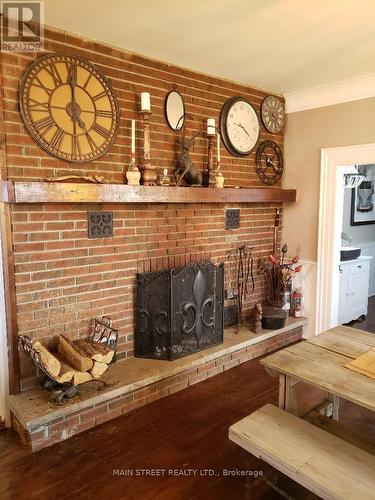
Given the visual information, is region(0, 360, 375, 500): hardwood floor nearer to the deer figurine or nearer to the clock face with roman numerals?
the deer figurine

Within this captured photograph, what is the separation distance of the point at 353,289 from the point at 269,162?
183 cm

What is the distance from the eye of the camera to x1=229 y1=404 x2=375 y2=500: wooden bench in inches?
56.3

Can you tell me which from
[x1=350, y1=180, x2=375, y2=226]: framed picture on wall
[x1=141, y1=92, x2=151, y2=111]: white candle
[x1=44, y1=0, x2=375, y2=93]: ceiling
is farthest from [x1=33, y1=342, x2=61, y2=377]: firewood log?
[x1=350, y1=180, x2=375, y2=226]: framed picture on wall

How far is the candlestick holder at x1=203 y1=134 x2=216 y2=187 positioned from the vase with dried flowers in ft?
3.44

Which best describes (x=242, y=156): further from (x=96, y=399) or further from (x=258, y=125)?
(x=96, y=399)

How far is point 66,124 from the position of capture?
235 cm

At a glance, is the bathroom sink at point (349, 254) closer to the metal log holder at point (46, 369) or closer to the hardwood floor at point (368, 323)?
the hardwood floor at point (368, 323)

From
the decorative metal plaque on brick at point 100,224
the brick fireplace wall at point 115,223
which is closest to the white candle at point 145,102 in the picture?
the brick fireplace wall at point 115,223

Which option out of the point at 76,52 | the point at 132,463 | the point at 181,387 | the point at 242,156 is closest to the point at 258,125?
the point at 242,156

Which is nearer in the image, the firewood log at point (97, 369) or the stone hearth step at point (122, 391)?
the stone hearth step at point (122, 391)

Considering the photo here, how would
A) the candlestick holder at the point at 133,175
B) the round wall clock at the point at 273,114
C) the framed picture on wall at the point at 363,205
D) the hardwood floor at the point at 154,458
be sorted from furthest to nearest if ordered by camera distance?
the framed picture on wall at the point at 363,205
the round wall clock at the point at 273,114
the candlestick holder at the point at 133,175
the hardwood floor at the point at 154,458

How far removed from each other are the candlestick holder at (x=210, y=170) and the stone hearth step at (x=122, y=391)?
137cm

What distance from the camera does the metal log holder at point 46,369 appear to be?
218cm

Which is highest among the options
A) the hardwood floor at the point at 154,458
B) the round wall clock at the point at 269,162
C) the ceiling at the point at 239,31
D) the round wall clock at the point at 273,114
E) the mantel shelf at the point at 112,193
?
the ceiling at the point at 239,31
